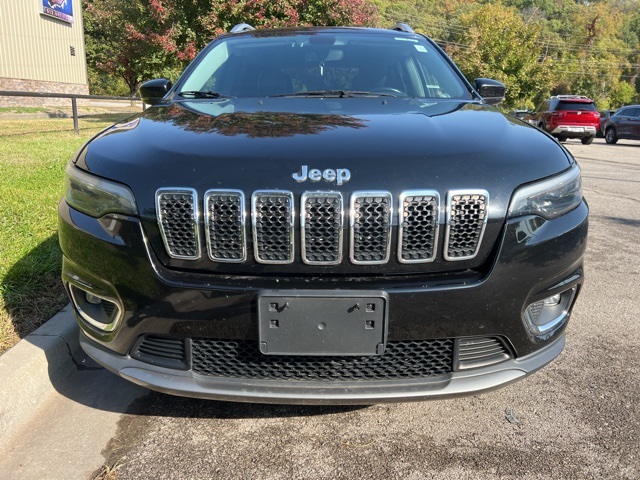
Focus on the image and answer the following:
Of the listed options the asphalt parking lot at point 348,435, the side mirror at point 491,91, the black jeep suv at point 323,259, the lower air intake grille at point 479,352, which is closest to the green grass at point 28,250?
the asphalt parking lot at point 348,435

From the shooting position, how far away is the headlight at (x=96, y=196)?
2006mm

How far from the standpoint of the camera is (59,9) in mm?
29672

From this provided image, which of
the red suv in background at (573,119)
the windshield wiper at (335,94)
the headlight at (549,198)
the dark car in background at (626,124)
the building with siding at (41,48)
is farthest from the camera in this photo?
the building with siding at (41,48)

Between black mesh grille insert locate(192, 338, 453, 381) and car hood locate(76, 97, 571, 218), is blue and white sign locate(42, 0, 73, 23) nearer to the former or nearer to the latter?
car hood locate(76, 97, 571, 218)

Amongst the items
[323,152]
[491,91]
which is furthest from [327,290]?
[491,91]

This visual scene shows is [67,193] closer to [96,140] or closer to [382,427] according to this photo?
[96,140]

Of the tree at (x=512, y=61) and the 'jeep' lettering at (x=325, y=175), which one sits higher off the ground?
the 'jeep' lettering at (x=325, y=175)

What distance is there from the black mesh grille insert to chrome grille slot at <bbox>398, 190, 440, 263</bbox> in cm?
34

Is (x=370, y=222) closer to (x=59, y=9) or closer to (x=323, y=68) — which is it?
(x=323, y=68)

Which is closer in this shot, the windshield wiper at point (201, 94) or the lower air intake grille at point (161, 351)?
the lower air intake grille at point (161, 351)

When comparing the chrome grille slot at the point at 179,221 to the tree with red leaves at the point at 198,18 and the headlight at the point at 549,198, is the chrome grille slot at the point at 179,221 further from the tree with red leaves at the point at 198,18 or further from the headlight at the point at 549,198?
the tree with red leaves at the point at 198,18

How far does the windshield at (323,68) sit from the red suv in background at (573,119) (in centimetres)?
1854

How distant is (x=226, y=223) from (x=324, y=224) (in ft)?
1.09

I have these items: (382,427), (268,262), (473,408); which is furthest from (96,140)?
(473,408)
